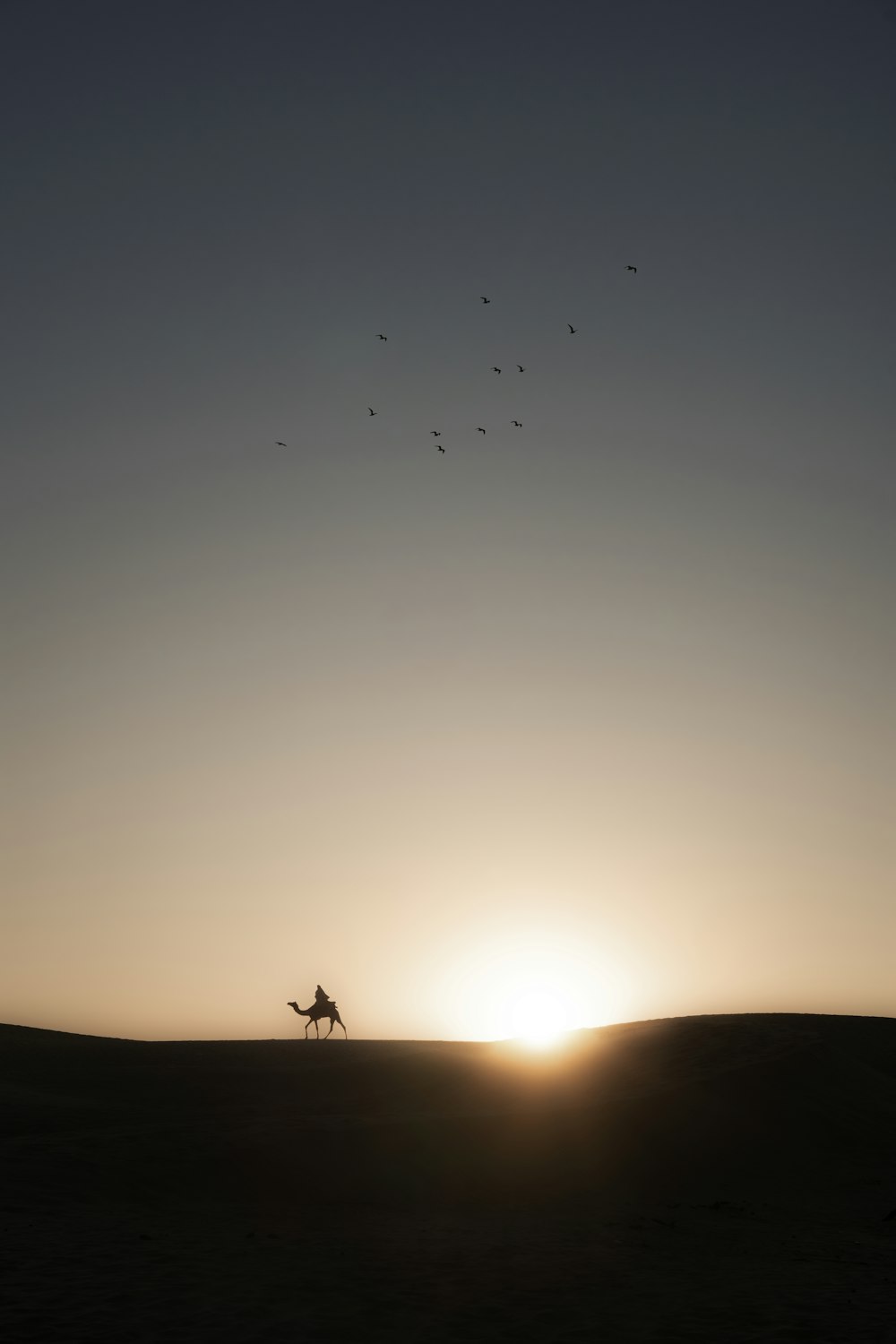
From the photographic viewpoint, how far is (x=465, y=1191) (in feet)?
64.5

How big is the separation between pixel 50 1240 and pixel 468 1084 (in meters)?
14.3

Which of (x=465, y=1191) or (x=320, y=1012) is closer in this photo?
(x=465, y=1191)

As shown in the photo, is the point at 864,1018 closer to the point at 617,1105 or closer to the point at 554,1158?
the point at 617,1105

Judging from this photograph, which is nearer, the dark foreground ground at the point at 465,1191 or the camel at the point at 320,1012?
the dark foreground ground at the point at 465,1191

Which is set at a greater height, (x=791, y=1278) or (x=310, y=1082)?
(x=310, y=1082)

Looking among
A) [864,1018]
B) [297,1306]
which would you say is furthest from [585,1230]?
[864,1018]

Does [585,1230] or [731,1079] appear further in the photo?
[731,1079]

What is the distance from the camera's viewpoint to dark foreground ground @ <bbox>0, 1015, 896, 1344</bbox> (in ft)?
39.8

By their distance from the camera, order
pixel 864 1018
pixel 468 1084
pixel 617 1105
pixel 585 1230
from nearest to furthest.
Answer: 1. pixel 585 1230
2. pixel 617 1105
3. pixel 468 1084
4. pixel 864 1018

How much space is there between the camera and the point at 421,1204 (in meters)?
18.9

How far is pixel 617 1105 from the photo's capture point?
76.9ft

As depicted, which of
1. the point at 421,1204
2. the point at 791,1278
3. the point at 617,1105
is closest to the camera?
the point at 791,1278

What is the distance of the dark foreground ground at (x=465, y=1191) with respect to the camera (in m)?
12.1

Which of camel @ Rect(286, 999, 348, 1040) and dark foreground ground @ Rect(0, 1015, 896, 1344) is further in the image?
camel @ Rect(286, 999, 348, 1040)
